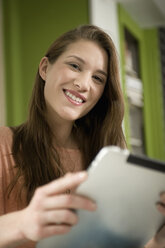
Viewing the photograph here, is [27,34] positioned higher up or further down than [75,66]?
further down

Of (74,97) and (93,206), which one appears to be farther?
(74,97)

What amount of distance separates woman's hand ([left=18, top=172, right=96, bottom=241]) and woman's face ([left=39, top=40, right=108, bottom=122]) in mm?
550

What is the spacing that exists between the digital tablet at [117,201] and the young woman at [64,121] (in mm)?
208

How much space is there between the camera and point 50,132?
1.33 meters

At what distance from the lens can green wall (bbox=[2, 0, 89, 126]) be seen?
8.19ft

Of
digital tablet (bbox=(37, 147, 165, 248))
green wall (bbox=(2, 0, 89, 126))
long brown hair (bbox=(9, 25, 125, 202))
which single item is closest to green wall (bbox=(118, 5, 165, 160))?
green wall (bbox=(2, 0, 89, 126))

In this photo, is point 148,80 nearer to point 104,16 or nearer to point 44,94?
point 104,16

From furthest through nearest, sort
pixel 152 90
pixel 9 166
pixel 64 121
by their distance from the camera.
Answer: pixel 152 90 < pixel 64 121 < pixel 9 166

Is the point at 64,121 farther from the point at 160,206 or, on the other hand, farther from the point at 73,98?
the point at 160,206

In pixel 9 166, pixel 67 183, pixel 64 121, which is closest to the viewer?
pixel 67 183

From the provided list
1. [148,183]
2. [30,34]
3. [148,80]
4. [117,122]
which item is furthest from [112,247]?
[148,80]

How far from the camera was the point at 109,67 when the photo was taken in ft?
4.22

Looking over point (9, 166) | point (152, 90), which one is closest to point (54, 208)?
point (9, 166)

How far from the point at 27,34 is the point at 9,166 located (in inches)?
60.9
